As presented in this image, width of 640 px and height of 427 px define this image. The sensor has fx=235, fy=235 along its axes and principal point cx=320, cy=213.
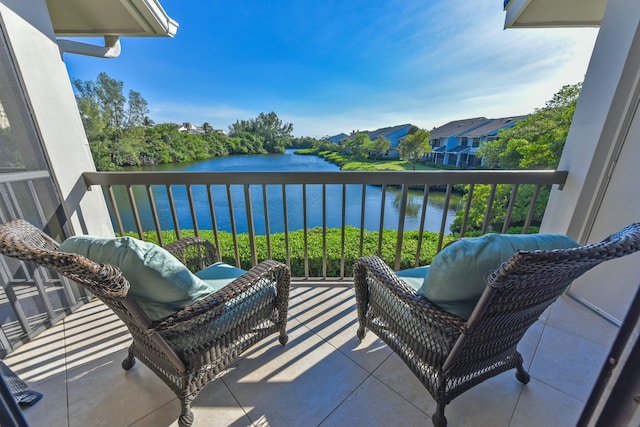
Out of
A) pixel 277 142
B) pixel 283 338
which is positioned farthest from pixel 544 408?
pixel 277 142

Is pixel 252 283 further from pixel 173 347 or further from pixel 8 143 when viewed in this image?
pixel 8 143

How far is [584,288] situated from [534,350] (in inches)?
36.1

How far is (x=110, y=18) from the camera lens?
7.66 feet

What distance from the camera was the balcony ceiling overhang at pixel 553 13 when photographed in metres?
2.13

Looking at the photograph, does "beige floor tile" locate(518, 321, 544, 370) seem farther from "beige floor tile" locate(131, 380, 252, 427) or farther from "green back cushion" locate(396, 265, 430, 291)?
"beige floor tile" locate(131, 380, 252, 427)

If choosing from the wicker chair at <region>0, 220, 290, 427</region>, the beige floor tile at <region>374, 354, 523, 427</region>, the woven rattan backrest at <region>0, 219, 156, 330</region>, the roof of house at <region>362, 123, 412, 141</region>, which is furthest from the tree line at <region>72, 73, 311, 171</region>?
the beige floor tile at <region>374, 354, 523, 427</region>

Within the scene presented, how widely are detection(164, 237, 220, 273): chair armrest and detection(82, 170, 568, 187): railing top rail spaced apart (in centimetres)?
48

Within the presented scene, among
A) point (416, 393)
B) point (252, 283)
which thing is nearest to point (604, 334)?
point (416, 393)

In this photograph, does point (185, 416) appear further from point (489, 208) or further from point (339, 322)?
point (489, 208)

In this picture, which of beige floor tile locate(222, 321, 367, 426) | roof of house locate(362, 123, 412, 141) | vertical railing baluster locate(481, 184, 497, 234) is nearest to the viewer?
beige floor tile locate(222, 321, 367, 426)

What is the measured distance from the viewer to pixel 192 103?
9969 millimetres

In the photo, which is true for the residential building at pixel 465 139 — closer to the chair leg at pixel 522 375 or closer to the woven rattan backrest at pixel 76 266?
the chair leg at pixel 522 375

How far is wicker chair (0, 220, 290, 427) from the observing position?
692mm

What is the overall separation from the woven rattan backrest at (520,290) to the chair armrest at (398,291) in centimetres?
8
